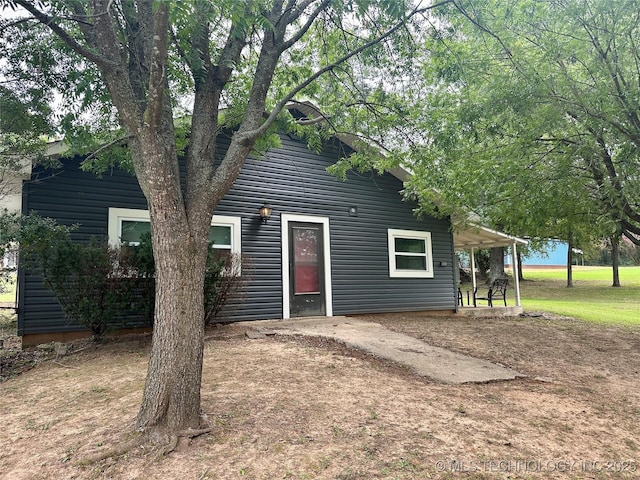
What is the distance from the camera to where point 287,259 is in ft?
28.9

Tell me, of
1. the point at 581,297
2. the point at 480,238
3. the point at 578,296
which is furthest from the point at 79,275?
the point at 578,296

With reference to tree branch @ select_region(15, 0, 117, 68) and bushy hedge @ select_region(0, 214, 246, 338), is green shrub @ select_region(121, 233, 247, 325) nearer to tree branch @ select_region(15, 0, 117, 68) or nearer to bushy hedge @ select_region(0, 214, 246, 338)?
bushy hedge @ select_region(0, 214, 246, 338)

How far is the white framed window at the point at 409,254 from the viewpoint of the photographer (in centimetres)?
1034

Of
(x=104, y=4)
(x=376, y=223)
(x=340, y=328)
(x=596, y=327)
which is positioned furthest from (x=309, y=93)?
(x=596, y=327)

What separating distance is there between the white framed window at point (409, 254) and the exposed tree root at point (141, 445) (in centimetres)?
786

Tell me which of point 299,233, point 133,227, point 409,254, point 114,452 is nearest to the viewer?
point 114,452

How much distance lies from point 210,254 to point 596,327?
8680mm

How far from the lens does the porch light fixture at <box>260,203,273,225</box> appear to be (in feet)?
27.9

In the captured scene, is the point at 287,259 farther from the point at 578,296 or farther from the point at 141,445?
the point at 578,296

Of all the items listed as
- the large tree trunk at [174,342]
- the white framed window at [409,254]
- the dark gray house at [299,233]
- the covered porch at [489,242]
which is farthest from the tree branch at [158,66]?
the covered porch at [489,242]

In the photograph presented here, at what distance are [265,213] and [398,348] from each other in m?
4.01

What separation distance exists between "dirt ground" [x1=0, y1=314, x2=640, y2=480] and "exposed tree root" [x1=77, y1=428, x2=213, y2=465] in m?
0.05

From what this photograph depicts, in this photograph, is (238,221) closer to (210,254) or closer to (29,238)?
(210,254)

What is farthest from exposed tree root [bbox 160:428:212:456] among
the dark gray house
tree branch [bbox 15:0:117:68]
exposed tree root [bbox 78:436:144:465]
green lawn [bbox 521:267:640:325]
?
green lawn [bbox 521:267:640:325]
